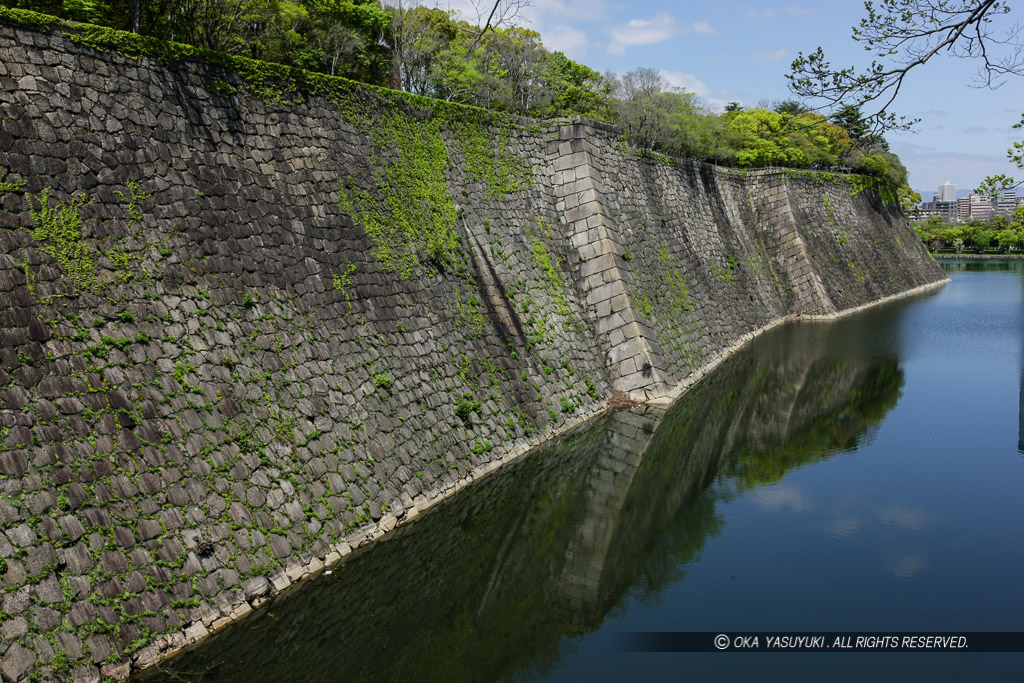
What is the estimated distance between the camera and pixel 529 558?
1114cm

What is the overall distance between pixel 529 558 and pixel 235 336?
17.4 ft

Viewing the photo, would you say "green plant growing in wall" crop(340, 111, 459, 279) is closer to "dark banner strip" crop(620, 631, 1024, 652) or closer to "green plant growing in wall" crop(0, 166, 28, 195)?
"green plant growing in wall" crop(0, 166, 28, 195)

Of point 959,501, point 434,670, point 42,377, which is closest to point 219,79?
point 42,377

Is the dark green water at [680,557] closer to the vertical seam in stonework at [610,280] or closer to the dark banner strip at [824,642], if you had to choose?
the dark banner strip at [824,642]

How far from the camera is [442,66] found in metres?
23.2

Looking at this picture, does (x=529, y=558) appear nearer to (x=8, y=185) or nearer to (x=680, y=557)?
(x=680, y=557)

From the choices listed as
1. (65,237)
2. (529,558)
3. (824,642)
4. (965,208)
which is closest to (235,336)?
(65,237)

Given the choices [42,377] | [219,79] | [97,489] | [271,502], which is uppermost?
[219,79]

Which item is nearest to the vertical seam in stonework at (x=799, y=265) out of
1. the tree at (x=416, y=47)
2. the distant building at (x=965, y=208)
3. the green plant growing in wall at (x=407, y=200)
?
the tree at (x=416, y=47)

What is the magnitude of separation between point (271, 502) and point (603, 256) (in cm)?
1235

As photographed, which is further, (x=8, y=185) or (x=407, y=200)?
(x=407, y=200)

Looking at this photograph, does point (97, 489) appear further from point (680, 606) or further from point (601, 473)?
point (601, 473)

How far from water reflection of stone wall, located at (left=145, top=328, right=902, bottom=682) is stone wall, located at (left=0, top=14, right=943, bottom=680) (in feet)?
1.54

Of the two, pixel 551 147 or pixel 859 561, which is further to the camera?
pixel 551 147
